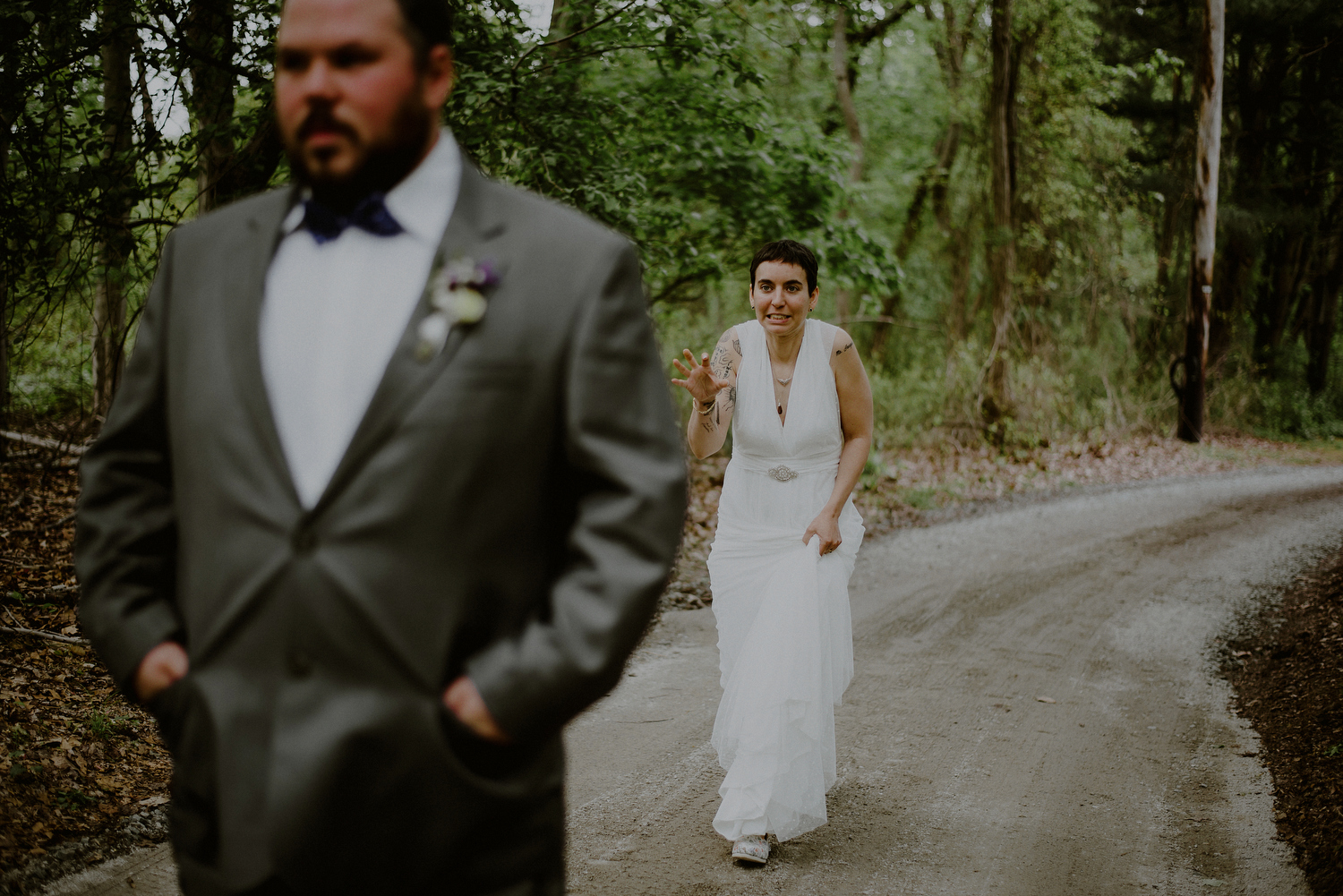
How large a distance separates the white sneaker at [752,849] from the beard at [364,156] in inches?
126

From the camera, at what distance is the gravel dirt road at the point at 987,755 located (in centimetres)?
411

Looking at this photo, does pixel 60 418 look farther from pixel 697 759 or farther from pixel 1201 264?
pixel 1201 264

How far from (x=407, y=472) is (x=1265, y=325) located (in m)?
34.2

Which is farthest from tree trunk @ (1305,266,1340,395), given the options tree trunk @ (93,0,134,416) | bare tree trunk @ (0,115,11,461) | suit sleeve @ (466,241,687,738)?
suit sleeve @ (466,241,687,738)

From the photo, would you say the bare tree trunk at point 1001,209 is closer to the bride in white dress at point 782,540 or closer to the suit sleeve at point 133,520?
the bride in white dress at point 782,540

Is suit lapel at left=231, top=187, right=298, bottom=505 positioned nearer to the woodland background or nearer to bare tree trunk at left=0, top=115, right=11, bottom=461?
the woodland background

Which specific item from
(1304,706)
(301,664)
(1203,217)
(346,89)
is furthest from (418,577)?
(1203,217)

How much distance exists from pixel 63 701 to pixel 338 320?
176 inches

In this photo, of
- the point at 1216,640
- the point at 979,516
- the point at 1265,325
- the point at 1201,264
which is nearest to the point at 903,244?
the point at 1201,264

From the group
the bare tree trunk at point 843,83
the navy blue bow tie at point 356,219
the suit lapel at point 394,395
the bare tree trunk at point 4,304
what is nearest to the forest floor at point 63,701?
the bare tree trunk at point 4,304

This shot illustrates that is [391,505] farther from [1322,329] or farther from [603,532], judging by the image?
[1322,329]

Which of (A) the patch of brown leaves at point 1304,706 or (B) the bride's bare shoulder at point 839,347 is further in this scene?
(B) the bride's bare shoulder at point 839,347

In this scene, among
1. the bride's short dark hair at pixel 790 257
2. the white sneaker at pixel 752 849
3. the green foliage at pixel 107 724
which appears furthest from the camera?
the green foliage at pixel 107 724

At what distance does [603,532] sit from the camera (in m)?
1.62
